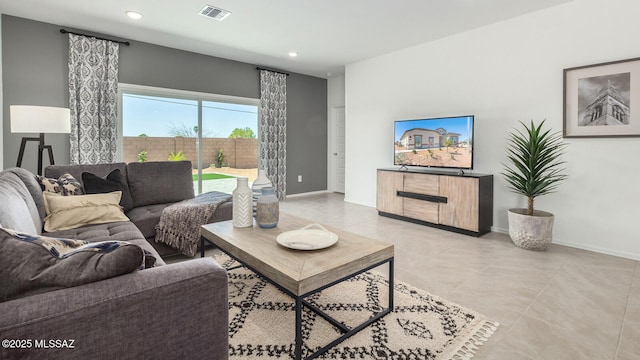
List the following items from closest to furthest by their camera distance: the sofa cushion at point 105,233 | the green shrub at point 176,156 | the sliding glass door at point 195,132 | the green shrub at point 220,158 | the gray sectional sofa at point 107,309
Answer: the gray sectional sofa at point 107,309 < the sofa cushion at point 105,233 < the sliding glass door at point 195,132 < the green shrub at point 176,156 < the green shrub at point 220,158

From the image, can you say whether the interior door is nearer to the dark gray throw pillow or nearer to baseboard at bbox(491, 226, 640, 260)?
baseboard at bbox(491, 226, 640, 260)

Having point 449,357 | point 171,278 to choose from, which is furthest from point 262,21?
point 449,357

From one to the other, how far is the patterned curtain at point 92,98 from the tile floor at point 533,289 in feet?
12.3

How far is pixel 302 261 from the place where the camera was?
5.10 feet

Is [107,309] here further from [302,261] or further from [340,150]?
[340,150]

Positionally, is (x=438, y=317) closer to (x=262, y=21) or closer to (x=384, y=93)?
(x=262, y=21)

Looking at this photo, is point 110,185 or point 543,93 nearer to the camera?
point 110,185

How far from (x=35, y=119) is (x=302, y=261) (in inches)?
114

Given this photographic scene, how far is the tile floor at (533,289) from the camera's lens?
5.40 feet

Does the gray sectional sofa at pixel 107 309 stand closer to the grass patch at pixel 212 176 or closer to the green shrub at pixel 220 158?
the grass patch at pixel 212 176

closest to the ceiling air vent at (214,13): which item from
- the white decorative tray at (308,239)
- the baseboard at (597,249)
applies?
the white decorative tray at (308,239)

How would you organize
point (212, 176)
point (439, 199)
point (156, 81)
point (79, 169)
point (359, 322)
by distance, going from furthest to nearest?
1. point (212, 176)
2. point (156, 81)
3. point (439, 199)
4. point (79, 169)
5. point (359, 322)

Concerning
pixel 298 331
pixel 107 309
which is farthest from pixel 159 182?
pixel 107 309

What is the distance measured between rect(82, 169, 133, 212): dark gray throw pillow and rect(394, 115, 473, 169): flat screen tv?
→ 137 inches
